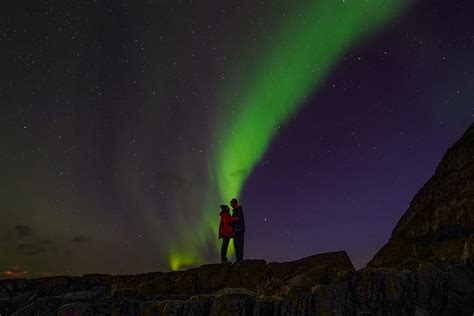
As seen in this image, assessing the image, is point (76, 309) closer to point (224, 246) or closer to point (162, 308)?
point (162, 308)

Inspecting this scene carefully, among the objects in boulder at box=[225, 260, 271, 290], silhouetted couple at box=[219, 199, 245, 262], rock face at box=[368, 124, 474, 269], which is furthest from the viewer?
silhouetted couple at box=[219, 199, 245, 262]

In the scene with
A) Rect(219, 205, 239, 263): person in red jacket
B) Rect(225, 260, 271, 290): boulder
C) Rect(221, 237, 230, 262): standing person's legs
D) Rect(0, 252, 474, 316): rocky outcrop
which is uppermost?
Rect(219, 205, 239, 263): person in red jacket

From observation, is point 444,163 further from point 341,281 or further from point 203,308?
point 203,308

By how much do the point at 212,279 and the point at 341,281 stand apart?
300 inches

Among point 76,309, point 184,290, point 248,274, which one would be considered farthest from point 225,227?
point 76,309

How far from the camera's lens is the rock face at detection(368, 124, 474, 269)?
2266cm

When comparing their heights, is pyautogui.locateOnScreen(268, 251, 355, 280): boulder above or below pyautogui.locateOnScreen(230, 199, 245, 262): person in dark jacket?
below

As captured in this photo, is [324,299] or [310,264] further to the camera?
[310,264]

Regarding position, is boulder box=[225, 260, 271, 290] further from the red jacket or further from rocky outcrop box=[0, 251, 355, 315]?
the red jacket

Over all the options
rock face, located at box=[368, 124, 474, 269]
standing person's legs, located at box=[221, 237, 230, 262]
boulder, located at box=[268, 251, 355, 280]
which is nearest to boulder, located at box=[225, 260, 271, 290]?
boulder, located at box=[268, 251, 355, 280]

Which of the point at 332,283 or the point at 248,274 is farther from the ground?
the point at 248,274

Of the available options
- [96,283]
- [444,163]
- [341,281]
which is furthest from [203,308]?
[444,163]

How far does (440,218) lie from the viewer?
83.6 ft

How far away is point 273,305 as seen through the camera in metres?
15.0
